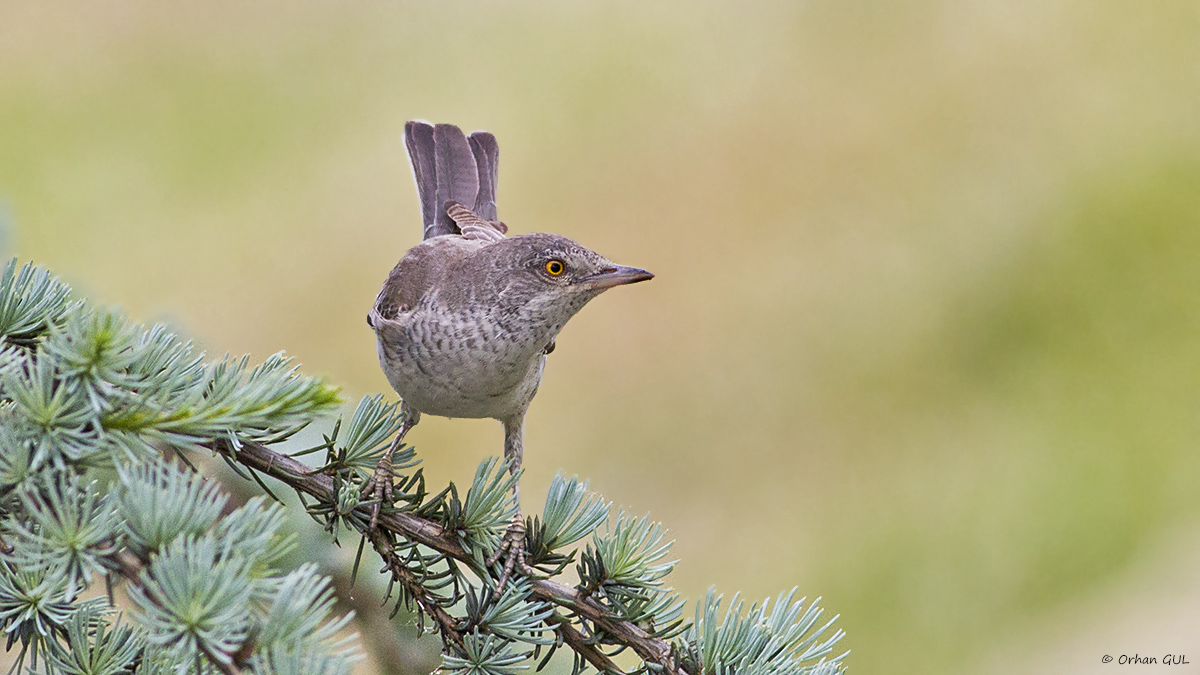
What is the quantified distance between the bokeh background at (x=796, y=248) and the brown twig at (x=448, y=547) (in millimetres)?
3154

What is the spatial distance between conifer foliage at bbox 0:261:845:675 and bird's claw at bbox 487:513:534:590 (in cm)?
1

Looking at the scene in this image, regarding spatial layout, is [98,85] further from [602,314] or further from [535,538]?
[535,538]

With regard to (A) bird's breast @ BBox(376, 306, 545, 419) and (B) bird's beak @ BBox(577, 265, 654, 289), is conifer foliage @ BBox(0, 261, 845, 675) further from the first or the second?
(B) bird's beak @ BBox(577, 265, 654, 289)

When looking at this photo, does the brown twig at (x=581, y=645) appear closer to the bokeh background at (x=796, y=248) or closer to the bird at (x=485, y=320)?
the bird at (x=485, y=320)

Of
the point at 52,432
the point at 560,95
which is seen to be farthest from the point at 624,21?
the point at 52,432

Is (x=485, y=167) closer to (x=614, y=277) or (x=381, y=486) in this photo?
(x=614, y=277)

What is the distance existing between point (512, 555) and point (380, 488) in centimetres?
25

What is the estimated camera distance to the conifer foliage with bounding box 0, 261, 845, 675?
1.03 meters

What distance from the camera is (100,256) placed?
563 cm

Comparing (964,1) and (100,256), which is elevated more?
(964,1)

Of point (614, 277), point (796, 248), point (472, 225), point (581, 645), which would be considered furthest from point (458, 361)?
point (796, 248)

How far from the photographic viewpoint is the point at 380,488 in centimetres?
161

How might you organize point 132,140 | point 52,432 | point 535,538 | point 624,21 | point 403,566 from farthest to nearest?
point 624,21 → point 132,140 → point 535,538 → point 403,566 → point 52,432

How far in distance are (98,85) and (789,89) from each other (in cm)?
433
